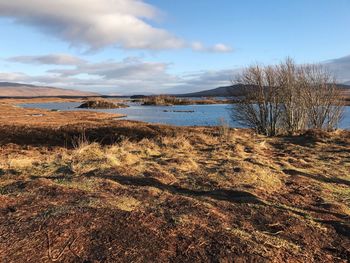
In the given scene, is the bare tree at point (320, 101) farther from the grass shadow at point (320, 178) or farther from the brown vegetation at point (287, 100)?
the grass shadow at point (320, 178)

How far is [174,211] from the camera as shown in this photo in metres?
6.32

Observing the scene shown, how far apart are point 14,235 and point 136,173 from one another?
4.21m

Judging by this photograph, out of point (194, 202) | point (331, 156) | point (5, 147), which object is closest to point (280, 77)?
point (331, 156)

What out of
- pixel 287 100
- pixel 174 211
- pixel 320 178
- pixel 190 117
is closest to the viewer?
pixel 174 211

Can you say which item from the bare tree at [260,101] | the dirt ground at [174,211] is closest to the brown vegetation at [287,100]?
the bare tree at [260,101]

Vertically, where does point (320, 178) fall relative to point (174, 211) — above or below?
below

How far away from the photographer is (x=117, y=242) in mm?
4992

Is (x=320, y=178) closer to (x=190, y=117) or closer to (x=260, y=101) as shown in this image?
(x=260, y=101)

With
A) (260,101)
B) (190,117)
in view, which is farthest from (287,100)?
(190,117)

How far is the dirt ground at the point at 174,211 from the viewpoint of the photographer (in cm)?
488

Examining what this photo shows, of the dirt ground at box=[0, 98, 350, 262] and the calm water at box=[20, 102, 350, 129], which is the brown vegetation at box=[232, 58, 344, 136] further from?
the dirt ground at box=[0, 98, 350, 262]

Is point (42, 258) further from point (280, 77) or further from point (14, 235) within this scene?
point (280, 77)

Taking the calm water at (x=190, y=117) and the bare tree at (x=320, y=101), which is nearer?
the bare tree at (x=320, y=101)

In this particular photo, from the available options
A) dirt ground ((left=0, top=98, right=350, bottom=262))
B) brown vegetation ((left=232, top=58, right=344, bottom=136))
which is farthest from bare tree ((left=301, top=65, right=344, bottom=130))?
dirt ground ((left=0, top=98, right=350, bottom=262))
